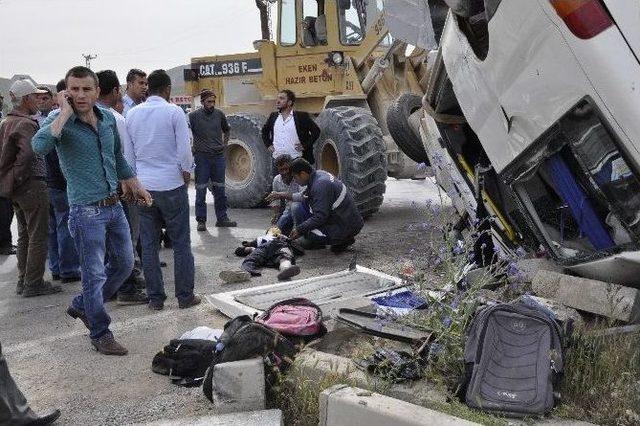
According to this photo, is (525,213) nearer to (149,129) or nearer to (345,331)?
(345,331)

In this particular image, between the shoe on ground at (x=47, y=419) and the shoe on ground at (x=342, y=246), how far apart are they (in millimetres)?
3935

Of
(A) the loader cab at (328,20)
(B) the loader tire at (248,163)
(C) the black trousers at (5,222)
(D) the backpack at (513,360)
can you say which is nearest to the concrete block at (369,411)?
(D) the backpack at (513,360)

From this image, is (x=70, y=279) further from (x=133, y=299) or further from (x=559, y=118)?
(x=559, y=118)

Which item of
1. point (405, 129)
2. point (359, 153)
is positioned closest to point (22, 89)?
point (405, 129)

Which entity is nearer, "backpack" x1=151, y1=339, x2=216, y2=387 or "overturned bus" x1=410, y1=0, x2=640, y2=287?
"overturned bus" x1=410, y1=0, x2=640, y2=287

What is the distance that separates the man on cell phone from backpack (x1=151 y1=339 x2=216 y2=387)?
51 cm

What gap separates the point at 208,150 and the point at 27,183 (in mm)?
2979

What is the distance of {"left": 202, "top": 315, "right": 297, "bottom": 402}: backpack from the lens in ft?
10.7

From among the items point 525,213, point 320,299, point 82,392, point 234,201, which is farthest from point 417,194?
point 82,392

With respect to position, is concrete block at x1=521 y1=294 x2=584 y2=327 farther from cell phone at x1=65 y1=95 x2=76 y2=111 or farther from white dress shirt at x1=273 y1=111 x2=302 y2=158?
white dress shirt at x1=273 y1=111 x2=302 y2=158

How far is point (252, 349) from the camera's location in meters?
3.28

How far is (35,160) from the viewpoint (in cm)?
580

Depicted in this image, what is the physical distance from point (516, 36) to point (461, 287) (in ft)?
5.15

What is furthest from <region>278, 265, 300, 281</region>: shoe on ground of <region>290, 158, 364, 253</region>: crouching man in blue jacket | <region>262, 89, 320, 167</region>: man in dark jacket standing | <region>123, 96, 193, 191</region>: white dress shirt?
<region>262, 89, 320, 167</region>: man in dark jacket standing
